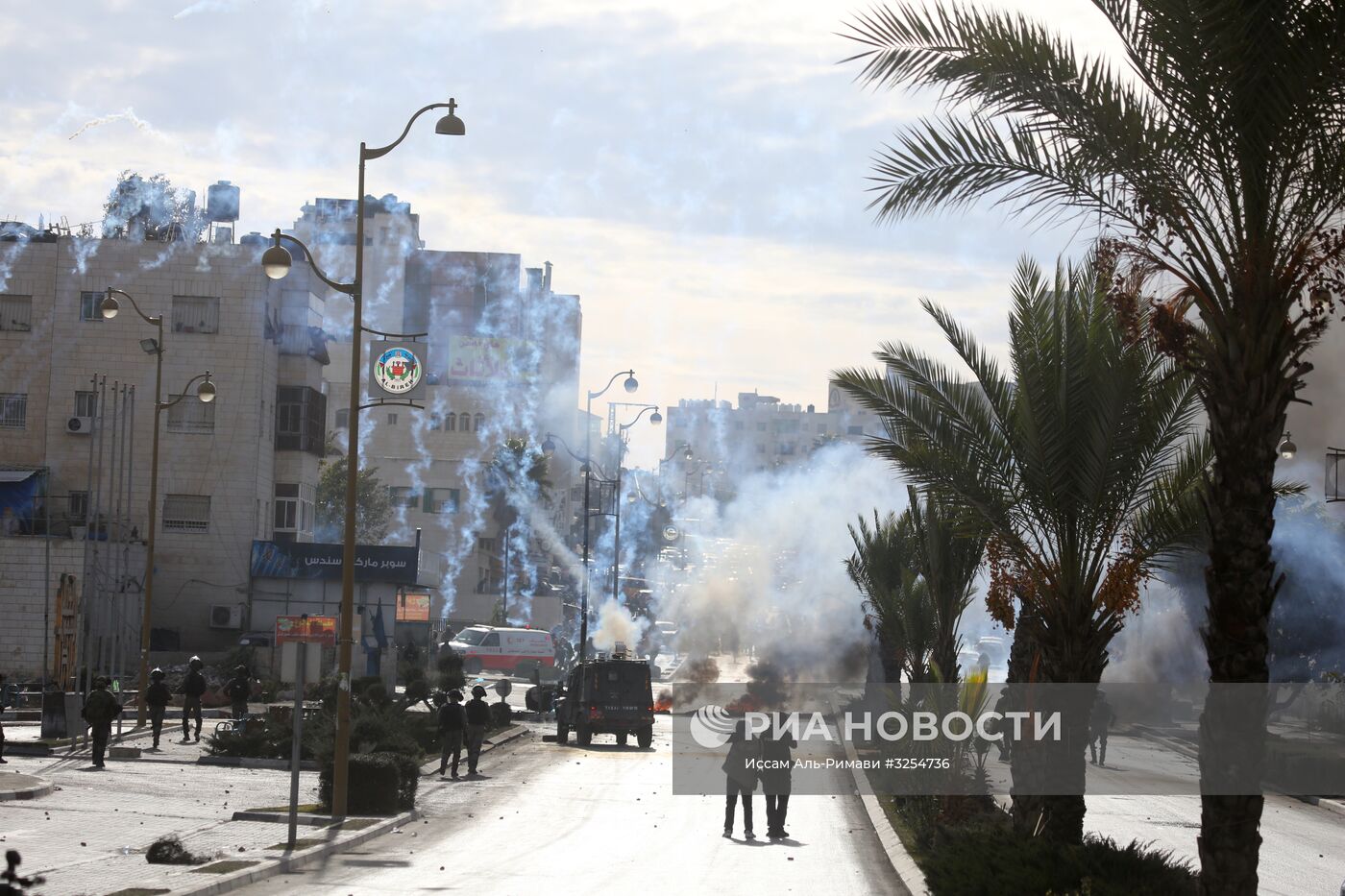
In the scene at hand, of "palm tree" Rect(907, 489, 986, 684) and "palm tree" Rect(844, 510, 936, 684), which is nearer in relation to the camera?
"palm tree" Rect(907, 489, 986, 684)

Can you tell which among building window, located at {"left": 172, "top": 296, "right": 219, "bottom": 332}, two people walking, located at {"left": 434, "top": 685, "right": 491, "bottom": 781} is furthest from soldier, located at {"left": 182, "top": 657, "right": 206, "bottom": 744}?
building window, located at {"left": 172, "top": 296, "right": 219, "bottom": 332}

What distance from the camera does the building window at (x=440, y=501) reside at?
9825cm

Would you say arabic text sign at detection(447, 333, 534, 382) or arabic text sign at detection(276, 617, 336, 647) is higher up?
arabic text sign at detection(447, 333, 534, 382)

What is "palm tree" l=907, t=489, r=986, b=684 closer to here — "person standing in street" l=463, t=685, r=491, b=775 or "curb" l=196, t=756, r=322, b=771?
"person standing in street" l=463, t=685, r=491, b=775

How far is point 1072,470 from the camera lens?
14.3 metres

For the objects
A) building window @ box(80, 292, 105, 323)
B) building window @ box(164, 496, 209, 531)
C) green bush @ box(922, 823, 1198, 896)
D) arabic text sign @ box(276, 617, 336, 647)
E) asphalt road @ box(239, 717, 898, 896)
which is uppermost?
building window @ box(80, 292, 105, 323)

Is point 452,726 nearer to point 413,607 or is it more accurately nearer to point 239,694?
point 239,694

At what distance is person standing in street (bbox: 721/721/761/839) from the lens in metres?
20.1

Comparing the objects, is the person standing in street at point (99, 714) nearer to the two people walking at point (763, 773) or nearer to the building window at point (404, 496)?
the two people walking at point (763, 773)

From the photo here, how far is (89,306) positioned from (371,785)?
39.4 metres

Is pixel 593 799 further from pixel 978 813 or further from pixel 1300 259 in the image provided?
pixel 1300 259

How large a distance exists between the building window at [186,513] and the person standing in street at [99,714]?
96.0 feet

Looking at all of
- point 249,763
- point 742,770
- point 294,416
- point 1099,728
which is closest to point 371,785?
point 742,770

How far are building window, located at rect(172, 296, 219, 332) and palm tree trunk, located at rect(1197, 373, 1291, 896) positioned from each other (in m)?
50.1
